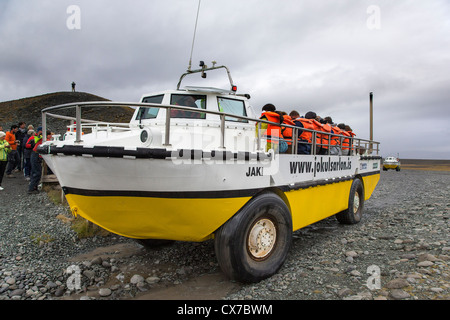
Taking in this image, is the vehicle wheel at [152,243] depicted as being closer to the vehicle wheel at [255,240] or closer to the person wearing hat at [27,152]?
the vehicle wheel at [255,240]

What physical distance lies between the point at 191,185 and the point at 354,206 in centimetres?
420

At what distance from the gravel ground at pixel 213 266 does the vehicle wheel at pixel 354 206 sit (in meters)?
0.18

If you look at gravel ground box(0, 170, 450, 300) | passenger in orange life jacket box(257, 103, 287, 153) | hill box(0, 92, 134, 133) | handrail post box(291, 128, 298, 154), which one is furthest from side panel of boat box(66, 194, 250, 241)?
hill box(0, 92, 134, 133)

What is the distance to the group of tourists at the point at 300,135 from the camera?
363cm

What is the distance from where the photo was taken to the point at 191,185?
2.62m

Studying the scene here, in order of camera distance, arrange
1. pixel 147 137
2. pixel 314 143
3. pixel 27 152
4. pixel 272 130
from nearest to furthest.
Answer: pixel 147 137 → pixel 272 130 → pixel 314 143 → pixel 27 152

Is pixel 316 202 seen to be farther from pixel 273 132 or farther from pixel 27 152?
pixel 27 152

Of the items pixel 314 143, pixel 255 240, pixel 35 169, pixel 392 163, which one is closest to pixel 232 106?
pixel 314 143

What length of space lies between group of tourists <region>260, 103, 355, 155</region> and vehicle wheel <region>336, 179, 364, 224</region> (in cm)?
67

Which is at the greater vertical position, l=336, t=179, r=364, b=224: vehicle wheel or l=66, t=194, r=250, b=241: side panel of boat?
l=66, t=194, r=250, b=241: side panel of boat

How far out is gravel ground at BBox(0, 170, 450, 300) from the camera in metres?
2.96

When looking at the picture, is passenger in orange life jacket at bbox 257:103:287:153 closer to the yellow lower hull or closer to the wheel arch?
the wheel arch

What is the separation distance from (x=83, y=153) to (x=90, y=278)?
5.52 ft

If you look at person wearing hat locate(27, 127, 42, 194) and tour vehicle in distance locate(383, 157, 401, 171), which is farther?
tour vehicle in distance locate(383, 157, 401, 171)
